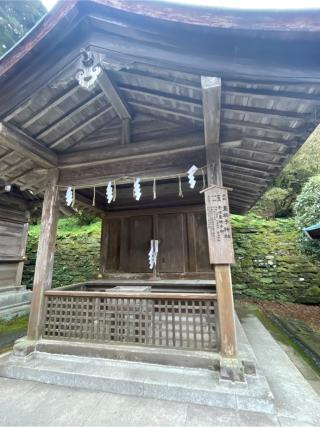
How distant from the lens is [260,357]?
12.0 feet

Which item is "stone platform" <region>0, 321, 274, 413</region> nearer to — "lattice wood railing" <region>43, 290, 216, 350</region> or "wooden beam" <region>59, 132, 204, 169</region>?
"lattice wood railing" <region>43, 290, 216, 350</region>

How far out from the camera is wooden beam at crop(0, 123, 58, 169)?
3.48 metres

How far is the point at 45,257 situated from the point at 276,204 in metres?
12.3

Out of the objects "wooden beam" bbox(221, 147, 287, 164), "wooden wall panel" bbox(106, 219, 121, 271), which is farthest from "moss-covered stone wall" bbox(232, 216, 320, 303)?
"wooden beam" bbox(221, 147, 287, 164)

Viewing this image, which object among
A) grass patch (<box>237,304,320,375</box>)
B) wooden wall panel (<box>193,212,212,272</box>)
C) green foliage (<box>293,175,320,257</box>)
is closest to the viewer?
grass patch (<box>237,304,320,375</box>)

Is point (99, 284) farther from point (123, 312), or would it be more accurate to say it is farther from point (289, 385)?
point (289, 385)

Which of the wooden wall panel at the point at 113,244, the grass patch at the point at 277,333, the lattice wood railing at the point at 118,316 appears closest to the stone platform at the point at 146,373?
the lattice wood railing at the point at 118,316

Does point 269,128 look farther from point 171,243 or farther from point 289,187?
point 289,187

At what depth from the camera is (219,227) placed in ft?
10.8

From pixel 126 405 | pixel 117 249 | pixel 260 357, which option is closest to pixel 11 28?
pixel 117 249

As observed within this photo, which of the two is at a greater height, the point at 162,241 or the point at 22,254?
the point at 162,241

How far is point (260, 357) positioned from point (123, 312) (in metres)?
2.47

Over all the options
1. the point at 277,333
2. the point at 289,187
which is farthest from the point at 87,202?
the point at 289,187

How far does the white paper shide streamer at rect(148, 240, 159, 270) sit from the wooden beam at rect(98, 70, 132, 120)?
381 centimetres
